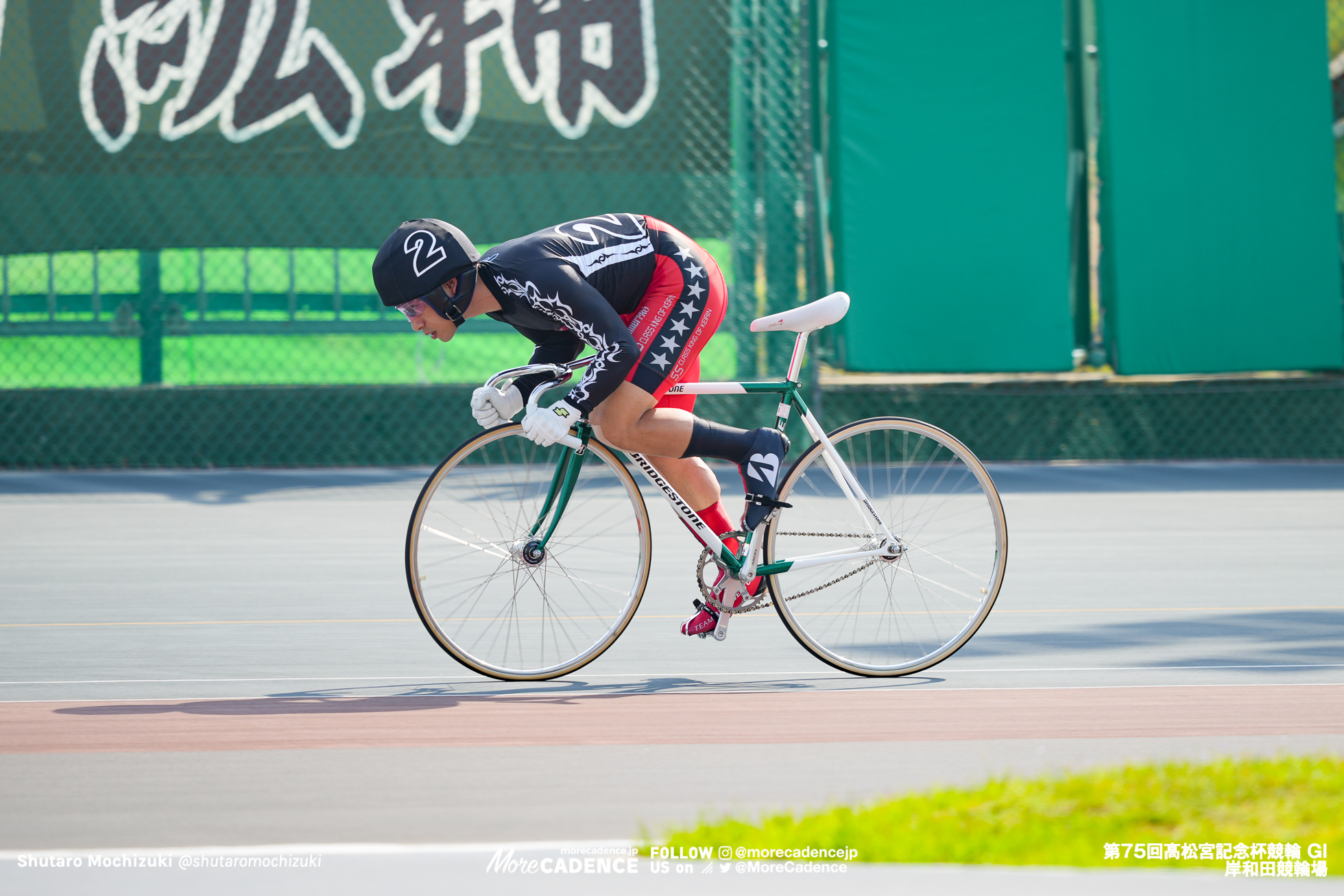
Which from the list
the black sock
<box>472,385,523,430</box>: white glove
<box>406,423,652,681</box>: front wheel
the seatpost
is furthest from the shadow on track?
the seatpost

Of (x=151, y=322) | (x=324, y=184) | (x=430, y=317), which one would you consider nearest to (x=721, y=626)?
(x=430, y=317)

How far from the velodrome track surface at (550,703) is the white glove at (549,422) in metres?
0.82

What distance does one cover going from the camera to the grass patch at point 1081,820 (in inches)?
117

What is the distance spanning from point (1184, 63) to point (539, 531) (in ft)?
25.7

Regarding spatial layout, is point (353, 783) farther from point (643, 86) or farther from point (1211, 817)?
point (643, 86)

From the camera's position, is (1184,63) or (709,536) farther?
(1184,63)

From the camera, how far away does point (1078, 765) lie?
3.75 metres

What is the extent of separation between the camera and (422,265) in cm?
451

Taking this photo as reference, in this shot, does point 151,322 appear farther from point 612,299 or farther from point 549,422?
point 549,422

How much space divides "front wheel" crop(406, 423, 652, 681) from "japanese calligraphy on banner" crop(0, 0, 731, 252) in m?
4.84

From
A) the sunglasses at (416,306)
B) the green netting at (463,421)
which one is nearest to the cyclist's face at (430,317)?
the sunglasses at (416,306)

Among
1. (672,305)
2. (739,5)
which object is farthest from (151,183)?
(672,305)

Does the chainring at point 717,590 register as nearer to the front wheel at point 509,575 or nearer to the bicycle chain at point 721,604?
the bicycle chain at point 721,604

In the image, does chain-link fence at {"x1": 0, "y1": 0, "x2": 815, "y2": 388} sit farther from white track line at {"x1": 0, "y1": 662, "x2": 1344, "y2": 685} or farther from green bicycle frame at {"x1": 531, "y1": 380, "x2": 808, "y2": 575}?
green bicycle frame at {"x1": 531, "y1": 380, "x2": 808, "y2": 575}
